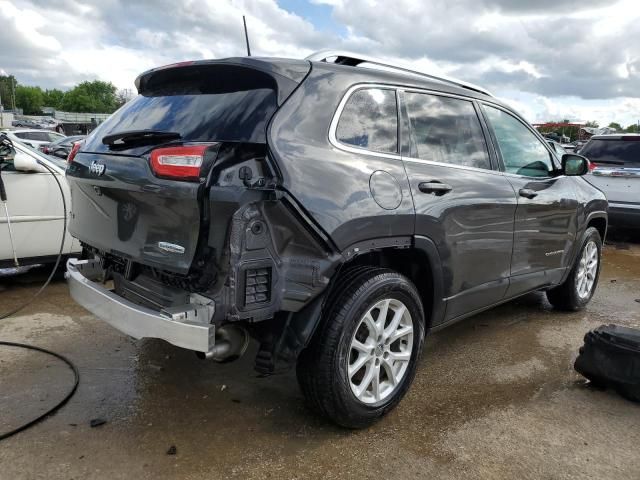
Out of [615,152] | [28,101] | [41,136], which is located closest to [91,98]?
[28,101]

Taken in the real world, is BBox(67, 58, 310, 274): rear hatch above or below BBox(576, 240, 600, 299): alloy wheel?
above

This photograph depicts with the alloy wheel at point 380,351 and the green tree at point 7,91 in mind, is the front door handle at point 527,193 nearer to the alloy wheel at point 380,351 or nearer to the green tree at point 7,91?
the alloy wheel at point 380,351

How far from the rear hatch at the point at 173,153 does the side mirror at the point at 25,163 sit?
237cm

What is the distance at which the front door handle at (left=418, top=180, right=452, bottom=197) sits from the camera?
3.26 m

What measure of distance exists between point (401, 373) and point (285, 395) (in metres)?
0.76

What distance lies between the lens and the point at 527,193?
4.22 meters

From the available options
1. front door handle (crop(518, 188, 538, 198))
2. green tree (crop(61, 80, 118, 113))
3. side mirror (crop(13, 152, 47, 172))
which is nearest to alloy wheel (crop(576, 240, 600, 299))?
front door handle (crop(518, 188, 538, 198))

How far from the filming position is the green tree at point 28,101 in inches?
5689

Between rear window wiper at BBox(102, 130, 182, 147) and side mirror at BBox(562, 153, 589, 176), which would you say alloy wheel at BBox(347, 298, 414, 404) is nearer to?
rear window wiper at BBox(102, 130, 182, 147)

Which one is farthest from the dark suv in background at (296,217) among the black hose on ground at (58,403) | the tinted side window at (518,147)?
the black hose on ground at (58,403)

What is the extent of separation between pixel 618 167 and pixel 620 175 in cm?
21

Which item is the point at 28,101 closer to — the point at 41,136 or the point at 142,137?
the point at 41,136

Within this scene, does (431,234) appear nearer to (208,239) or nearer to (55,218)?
→ (208,239)

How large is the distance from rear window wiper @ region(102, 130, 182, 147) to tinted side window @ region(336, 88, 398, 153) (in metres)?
0.86
